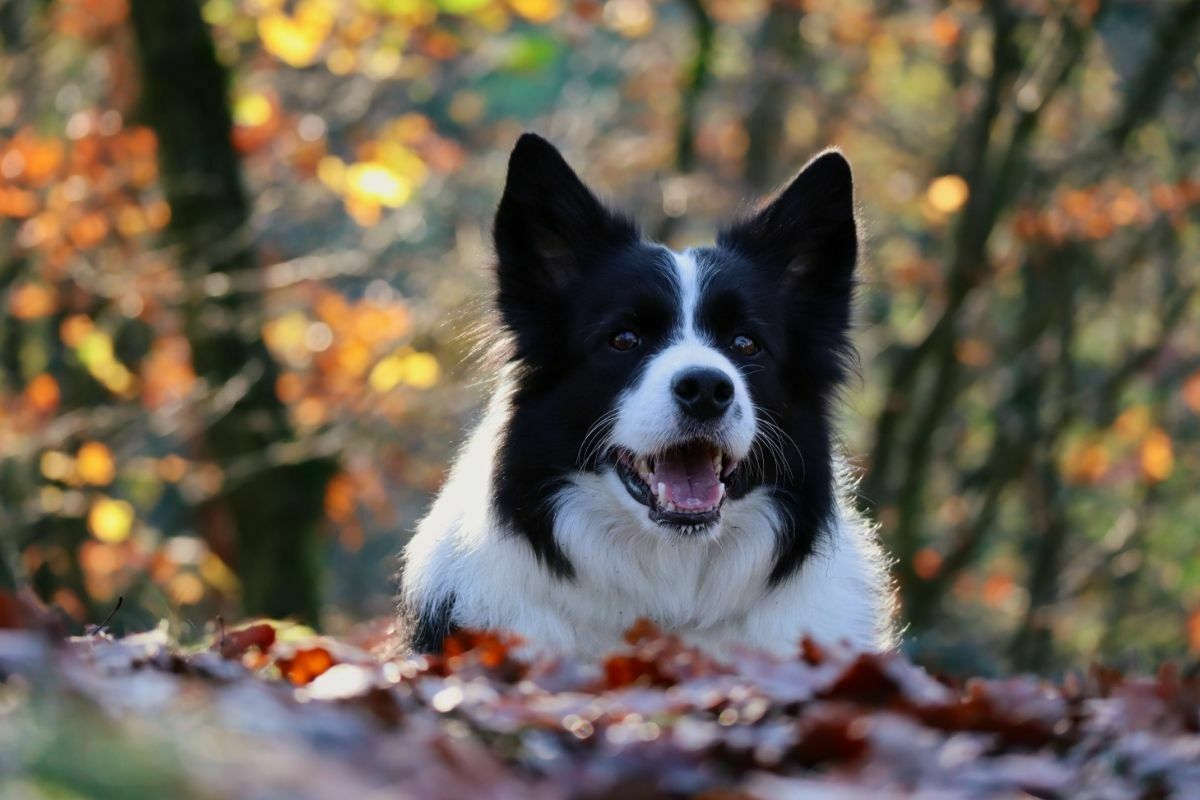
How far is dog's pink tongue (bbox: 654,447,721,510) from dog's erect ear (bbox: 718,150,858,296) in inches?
37.9

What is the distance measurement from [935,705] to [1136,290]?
12.0 metres

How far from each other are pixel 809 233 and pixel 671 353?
101 centimetres

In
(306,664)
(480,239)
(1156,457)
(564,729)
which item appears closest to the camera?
(564,729)

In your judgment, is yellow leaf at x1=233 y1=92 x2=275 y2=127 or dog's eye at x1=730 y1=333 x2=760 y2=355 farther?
yellow leaf at x1=233 y1=92 x2=275 y2=127

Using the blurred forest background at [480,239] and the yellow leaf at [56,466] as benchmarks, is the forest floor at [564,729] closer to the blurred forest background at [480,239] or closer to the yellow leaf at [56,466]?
the blurred forest background at [480,239]

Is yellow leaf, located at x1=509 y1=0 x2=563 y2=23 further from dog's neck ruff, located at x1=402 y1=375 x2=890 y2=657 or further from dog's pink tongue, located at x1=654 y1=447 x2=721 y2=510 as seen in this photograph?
dog's pink tongue, located at x1=654 y1=447 x2=721 y2=510

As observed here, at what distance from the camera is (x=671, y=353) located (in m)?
5.14

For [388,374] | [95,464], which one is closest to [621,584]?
[95,464]

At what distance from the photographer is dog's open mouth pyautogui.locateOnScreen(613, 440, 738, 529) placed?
201 inches

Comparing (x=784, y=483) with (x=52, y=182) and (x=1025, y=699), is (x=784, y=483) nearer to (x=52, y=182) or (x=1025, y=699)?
(x=1025, y=699)

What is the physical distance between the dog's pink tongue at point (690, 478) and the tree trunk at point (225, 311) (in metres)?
5.95

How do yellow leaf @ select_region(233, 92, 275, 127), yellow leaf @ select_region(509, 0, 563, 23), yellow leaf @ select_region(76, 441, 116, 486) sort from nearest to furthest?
yellow leaf @ select_region(76, 441, 116, 486) < yellow leaf @ select_region(233, 92, 275, 127) < yellow leaf @ select_region(509, 0, 563, 23)

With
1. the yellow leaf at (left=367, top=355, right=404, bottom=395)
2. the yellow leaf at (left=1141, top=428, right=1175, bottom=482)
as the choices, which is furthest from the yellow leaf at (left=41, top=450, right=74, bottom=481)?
the yellow leaf at (left=1141, top=428, right=1175, bottom=482)

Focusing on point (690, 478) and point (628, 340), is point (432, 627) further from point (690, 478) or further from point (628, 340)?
point (628, 340)
